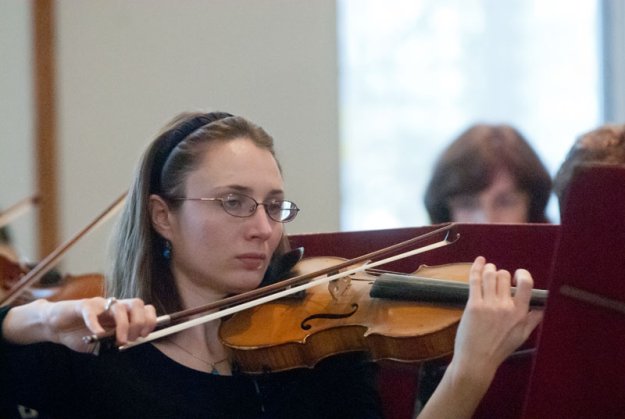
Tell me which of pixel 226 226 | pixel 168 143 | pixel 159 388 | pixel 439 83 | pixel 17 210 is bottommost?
pixel 159 388

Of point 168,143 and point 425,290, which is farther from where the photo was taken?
point 168,143

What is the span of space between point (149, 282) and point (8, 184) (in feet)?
4.54

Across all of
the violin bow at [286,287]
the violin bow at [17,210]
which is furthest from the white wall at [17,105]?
the violin bow at [286,287]

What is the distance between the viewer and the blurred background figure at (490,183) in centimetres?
192

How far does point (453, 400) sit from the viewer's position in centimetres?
116

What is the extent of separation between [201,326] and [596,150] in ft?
2.23

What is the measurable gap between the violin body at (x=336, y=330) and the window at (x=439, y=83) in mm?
1499

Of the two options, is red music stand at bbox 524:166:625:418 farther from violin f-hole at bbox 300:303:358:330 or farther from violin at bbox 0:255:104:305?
violin at bbox 0:255:104:305

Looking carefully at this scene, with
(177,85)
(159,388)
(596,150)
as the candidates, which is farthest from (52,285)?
(596,150)

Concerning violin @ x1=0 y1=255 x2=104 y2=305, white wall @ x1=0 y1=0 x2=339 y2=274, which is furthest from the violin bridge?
white wall @ x1=0 y1=0 x2=339 y2=274

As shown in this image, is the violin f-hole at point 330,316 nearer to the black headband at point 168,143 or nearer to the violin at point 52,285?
the black headband at point 168,143

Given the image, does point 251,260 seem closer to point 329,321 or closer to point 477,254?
point 329,321

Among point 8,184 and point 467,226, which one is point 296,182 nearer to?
point 8,184

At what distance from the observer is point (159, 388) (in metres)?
1.26
